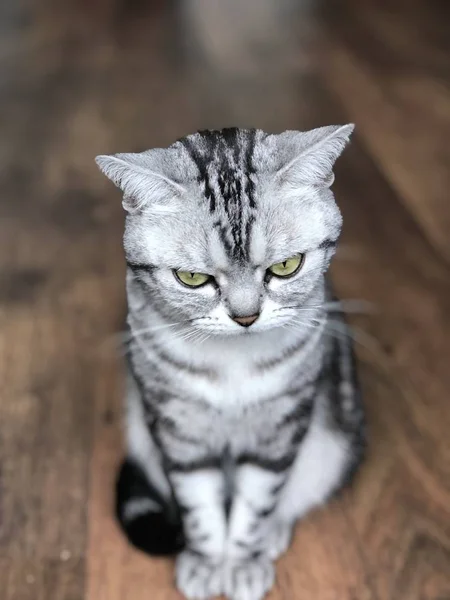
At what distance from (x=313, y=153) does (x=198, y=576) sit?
0.63 metres

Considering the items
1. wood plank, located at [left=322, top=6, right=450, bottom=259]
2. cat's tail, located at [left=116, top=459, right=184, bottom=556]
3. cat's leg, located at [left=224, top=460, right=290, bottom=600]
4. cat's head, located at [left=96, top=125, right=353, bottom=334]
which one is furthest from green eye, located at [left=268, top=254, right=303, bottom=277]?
wood plank, located at [left=322, top=6, right=450, bottom=259]

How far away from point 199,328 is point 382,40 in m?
1.88

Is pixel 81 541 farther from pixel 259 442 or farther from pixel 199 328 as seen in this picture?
pixel 199 328

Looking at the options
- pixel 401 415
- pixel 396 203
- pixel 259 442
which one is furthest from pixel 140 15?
pixel 259 442

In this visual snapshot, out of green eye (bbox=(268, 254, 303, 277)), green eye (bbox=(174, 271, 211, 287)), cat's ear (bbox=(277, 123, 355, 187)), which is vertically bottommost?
green eye (bbox=(174, 271, 211, 287))

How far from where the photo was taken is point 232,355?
2.93 feet

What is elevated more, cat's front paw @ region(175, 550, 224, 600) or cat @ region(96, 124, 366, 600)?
cat @ region(96, 124, 366, 600)

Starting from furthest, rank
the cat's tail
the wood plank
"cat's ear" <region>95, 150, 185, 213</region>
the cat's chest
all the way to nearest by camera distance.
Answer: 1. the wood plank
2. the cat's tail
3. the cat's chest
4. "cat's ear" <region>95, 150, 185, 213</region>

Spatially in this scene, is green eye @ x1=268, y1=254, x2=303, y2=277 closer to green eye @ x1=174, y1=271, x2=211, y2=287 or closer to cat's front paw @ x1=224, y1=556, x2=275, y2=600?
green eye @ x1=174, y1=271, x2=211, y2=287

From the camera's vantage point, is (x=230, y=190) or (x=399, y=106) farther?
(x=399, y=106)

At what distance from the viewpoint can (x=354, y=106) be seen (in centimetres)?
204

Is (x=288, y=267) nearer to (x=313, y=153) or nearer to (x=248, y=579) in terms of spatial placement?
(x=313, y=153)

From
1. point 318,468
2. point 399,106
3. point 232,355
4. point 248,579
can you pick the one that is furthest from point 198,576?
→ point 399,106

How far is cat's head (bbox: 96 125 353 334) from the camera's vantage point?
751 mm
